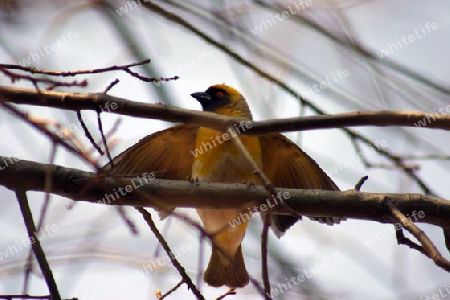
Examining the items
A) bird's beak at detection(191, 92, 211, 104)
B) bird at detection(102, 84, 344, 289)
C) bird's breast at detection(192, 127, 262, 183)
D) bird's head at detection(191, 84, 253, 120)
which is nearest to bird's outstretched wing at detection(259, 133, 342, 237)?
bird at detection(102, 84, 344, 289)

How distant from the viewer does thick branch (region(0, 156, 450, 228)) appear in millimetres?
3355

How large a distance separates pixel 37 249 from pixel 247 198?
1.25 metres

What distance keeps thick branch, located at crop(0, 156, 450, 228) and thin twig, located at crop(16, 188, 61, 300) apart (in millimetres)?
469

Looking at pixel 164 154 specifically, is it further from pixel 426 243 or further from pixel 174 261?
pixel 426 243

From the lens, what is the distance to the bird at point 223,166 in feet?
Answer: 16.4

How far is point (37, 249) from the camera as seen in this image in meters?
2.64

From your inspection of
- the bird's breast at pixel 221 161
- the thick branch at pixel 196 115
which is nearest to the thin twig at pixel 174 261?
the thick branch at pixel 196 115

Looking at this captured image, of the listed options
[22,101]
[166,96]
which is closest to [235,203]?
[166,96]

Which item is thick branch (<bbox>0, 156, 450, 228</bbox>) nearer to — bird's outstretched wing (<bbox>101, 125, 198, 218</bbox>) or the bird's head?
bird's outstretched wing (<bbox>101, 125, 198, 218</bbox>)

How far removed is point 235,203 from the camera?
349 centimetres

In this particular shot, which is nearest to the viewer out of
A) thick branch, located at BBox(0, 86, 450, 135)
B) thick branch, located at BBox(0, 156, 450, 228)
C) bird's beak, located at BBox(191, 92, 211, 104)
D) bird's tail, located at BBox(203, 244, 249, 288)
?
thick branch, located at BBox(0, 86, 450, 135)

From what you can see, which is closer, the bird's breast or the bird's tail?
the bird's breast

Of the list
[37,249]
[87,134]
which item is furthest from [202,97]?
[37,249]

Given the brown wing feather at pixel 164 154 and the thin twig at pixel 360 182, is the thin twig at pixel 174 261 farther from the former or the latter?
the brown wing feather at pixel 164 154
